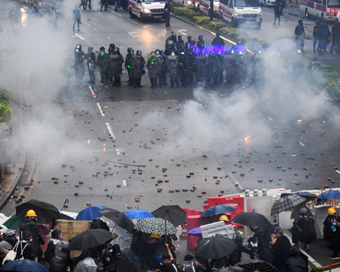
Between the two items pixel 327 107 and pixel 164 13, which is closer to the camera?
pixel 327 107

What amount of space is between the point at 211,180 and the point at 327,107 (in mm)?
7528

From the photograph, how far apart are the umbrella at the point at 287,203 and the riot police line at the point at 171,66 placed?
1238 centimetres

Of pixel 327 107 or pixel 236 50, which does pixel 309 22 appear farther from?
pixel 327 107

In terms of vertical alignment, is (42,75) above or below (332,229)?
below

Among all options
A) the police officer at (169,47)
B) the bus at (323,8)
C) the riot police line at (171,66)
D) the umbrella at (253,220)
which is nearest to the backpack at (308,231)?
the umbrella at (253,220)

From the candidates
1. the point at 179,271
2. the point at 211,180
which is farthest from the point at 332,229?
the point at 211,180

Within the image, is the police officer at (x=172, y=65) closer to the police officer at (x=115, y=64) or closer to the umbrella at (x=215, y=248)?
the police officer at (x=115, y=64)

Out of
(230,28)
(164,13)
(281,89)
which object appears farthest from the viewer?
(164,13)

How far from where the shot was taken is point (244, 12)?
33.8 metres

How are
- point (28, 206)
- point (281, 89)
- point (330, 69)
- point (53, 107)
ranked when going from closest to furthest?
1. point (28, 206)
2. point (53, 107)
3. point (281, 89)
4. point (330, 69)

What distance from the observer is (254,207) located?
1191 centimetres

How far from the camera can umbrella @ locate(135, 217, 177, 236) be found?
976cm

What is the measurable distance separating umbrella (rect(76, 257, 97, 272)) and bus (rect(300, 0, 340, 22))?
26.6m

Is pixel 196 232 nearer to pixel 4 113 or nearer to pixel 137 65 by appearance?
pixel 4 113
